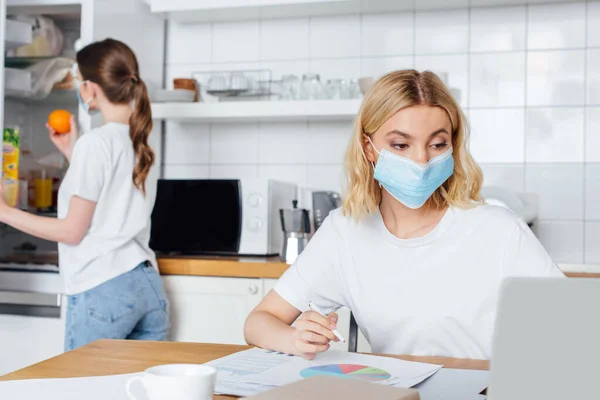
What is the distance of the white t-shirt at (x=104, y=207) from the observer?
2.04 m

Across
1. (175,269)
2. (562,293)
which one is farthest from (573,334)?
(175,269)

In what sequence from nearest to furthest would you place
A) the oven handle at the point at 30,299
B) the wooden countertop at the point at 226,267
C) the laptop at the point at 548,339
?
the laptop at the point at 548,339
the wooden countertop at the point at 226,267
the oven handle at the point at 30,299

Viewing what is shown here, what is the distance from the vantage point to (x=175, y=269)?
8.11ft

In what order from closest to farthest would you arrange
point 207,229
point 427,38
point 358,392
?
point 358,392 < point 207,229 < point 427,38

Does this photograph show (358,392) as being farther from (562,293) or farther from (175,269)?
(175,269)

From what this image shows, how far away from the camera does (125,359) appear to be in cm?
A: 108

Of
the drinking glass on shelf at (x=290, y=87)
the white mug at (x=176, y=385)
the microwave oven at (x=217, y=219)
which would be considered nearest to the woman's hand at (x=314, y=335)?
the white mug at (x=176, y=385)

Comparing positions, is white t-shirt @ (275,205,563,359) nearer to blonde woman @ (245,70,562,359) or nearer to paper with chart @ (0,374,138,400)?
blonde woman @ (245,70,562,359)

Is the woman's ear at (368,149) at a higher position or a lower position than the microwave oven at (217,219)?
higher

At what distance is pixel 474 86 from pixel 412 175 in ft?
5.63

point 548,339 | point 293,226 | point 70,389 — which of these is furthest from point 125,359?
point 293,226

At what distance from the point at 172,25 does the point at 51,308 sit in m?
1.41

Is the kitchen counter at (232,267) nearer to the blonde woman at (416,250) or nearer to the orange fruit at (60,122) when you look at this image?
the orange fruit at (60,122)

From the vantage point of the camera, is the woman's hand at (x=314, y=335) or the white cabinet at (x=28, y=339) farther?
the white cabinet at (x=28, y=339)
